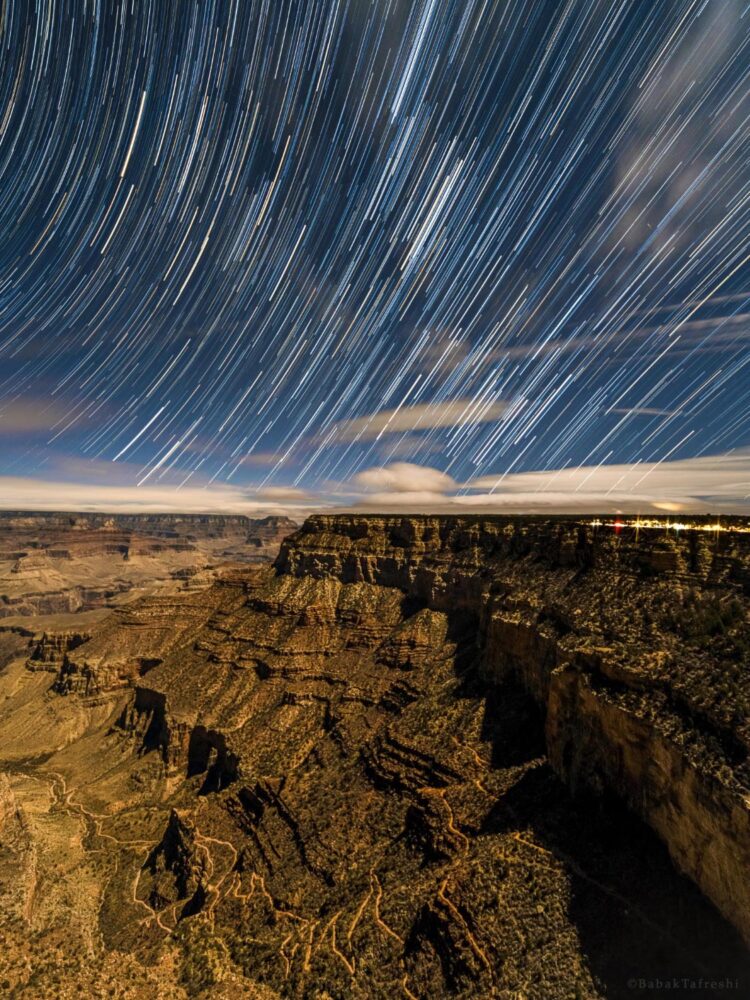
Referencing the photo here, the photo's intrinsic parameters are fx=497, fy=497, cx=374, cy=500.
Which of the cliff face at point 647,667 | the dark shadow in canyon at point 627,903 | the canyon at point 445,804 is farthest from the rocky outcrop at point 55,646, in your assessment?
the dark shadow in canyon at point 627,903

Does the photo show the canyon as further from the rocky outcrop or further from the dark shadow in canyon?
the rocky outcrop

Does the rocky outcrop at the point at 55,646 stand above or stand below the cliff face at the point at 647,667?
below

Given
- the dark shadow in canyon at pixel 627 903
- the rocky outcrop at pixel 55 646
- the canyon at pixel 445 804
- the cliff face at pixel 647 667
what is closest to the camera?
the dark shadow in canyon at pixel 627 903

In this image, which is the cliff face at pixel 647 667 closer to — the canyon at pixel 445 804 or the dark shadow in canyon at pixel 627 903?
the canyon at pixel 445 804

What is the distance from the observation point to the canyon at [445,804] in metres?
24.8

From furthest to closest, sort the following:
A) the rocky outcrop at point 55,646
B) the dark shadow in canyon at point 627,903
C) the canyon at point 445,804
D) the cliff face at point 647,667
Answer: the rocky outcrop at point 55,646, the canyon at point 445,804, the cliff face at point 647,667, the dark shadow in canyon at point 627,903

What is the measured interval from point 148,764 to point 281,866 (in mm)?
42731

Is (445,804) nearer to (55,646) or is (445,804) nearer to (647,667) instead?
(647,667)

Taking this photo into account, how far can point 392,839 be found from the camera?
37.5 metres

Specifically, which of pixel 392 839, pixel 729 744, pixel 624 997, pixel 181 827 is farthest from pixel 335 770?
pixel 729 744

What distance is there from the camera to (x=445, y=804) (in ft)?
119

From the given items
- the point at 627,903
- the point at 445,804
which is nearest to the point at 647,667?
the point at 627,903

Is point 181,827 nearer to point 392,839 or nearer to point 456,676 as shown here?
point 392,839

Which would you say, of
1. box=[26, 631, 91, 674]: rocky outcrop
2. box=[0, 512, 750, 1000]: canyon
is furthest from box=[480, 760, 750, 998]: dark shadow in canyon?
box=[26, 631, 91, 674]: rocky outcrop
